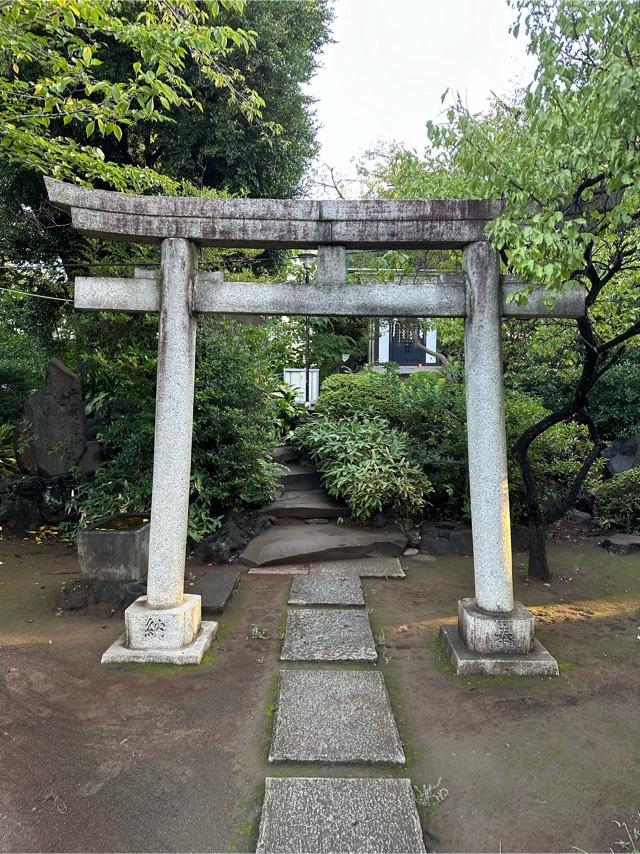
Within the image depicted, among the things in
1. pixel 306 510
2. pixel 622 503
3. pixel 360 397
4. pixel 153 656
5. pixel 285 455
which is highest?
pixel 360 397

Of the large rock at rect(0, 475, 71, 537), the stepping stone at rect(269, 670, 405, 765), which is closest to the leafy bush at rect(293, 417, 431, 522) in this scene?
the stepping stone at rect(269, 670, 405, 765)

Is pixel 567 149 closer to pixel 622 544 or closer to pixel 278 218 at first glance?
pixel 278 218

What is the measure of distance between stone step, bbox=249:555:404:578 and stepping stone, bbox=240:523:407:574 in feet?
0.22

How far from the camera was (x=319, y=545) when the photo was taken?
22.4ft

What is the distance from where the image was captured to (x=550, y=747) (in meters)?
3.12

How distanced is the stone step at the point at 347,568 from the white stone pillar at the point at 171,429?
2311mm

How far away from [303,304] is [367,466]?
387 centimetres

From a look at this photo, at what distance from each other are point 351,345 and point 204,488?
30.3 ft

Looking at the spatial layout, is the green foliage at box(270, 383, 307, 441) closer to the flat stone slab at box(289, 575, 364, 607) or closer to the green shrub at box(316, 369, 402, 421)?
the green shrub at box(316, 369, 402, 421)

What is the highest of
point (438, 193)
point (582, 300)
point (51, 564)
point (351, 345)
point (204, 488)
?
point (351, 345)

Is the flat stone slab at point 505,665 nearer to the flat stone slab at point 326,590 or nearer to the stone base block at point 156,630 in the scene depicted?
the flat stone slab at point 326,590

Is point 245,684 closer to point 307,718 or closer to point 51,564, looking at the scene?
point 307,718

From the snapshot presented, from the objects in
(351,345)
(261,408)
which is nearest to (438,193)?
(261,408)

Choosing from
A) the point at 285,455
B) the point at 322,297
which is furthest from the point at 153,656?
the point at 285,455
